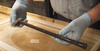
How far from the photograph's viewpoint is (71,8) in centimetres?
65

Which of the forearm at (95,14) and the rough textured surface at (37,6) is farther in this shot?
the rough textured surface at (37,6)

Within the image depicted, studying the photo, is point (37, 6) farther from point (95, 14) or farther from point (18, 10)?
point (95, 14)

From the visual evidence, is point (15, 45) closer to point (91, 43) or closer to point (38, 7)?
point (91, 43)

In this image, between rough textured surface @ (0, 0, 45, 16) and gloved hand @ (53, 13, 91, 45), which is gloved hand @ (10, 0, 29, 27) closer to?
gloved hand @ (53, 13, 91, 45)

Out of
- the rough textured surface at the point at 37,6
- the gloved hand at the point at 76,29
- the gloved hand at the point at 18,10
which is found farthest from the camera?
the rough textured surface at the point at 37,6

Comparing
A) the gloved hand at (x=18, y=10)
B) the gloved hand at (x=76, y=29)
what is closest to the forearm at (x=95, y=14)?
the gloved hand at (x=76, y=29)

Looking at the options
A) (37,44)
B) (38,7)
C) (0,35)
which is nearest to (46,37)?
Result: (37,44)

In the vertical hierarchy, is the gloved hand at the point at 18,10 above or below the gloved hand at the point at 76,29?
above

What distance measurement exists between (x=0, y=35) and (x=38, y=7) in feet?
2.87

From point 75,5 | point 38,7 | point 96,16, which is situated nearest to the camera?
point 96,16

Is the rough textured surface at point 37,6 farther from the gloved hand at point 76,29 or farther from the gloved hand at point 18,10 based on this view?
the gloved hand at point 76,29

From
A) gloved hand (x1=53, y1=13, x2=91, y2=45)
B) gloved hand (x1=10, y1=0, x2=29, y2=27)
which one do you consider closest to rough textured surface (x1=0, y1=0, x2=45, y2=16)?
gloved hand (x1=10, y1=0, x2=29, y2=27)

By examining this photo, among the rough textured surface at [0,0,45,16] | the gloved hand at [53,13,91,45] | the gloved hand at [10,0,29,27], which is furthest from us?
the rough textured surface at [0,0,45,16]

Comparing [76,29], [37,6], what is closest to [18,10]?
[76,29]
